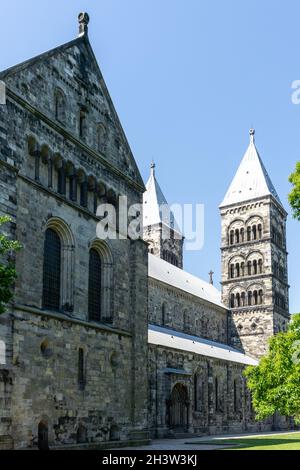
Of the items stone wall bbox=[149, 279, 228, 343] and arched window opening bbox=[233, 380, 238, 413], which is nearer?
stone wall bbox=[149, 279, 228, 343]

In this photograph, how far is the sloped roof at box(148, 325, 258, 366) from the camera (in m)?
47.7

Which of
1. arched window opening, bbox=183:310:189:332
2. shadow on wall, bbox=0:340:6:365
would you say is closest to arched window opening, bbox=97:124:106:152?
shadow on wall, bbox=0:340:6:365

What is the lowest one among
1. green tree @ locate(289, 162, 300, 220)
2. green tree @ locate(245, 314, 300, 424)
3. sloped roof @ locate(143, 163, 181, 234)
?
green tree @ locate(245, 314, 300, 424)

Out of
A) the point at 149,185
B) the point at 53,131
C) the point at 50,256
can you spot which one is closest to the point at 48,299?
the point at 50,256

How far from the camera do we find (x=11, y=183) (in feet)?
82.4

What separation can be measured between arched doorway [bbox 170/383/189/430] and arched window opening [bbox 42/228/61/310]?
20170 millimetres

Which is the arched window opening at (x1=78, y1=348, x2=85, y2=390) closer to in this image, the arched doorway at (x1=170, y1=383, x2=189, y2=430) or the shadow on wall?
the shadow on wall

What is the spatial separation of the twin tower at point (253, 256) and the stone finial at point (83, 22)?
42244mm

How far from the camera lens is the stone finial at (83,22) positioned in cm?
3366

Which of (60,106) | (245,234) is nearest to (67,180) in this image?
(60,106)

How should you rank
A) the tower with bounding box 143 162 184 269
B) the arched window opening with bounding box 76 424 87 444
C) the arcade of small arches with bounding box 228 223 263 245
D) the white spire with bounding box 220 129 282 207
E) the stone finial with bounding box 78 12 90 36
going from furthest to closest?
the tower with bounding box 143 162 184 269 → the white spire with bounding box 220 129 282 207 → the arcade of small arches with bounding box 228 223 263 245 → the stone finial with bounding box 78 12 90 36 → the arched window opening with bounding box 76 424 87 444

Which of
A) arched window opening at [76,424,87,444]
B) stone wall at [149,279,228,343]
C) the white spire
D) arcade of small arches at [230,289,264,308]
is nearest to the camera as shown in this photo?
arched window opening at [76,424,87,444]

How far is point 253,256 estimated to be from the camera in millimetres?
72250
